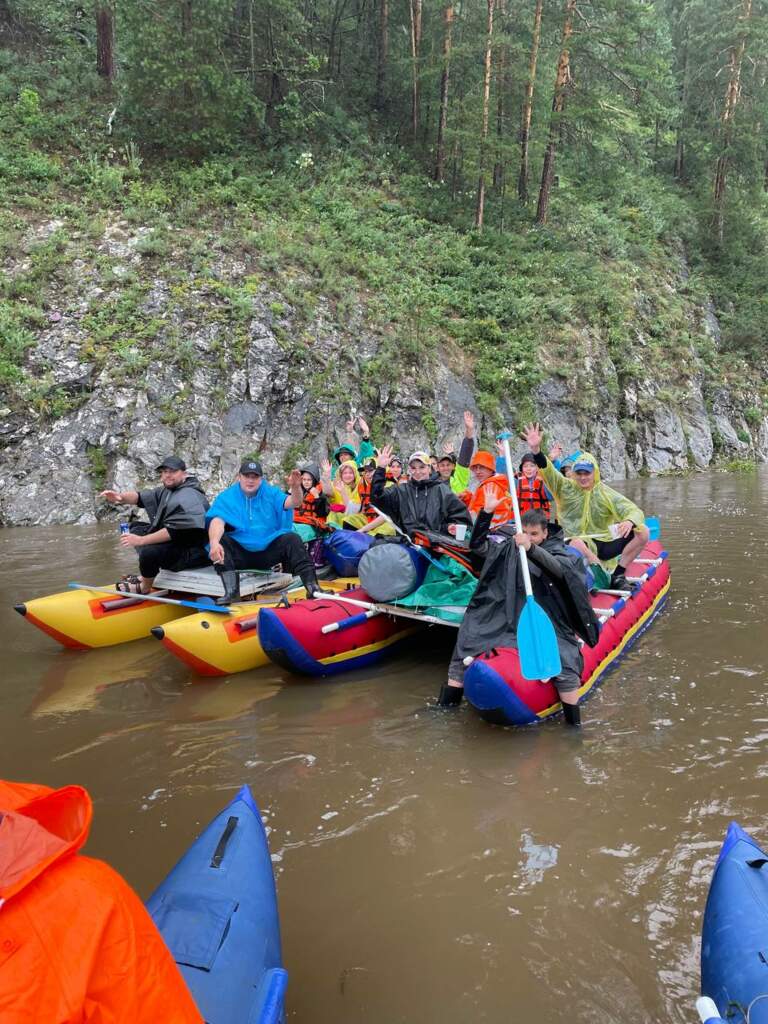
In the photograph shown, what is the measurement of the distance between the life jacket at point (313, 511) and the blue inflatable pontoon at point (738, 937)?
6.12 m

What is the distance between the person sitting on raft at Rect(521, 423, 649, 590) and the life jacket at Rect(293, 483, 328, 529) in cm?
261

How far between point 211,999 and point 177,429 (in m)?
13.5

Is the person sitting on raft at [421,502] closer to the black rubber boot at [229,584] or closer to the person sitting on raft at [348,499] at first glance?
the person sitting on raft at [348,499]

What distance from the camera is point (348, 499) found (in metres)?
8.30

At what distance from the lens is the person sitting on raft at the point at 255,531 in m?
6.34

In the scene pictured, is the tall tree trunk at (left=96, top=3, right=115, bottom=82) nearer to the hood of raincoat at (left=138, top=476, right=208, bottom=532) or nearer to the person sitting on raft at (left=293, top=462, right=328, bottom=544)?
the person sitting on raft at (left=293, top=462, right=328, bottom=544)

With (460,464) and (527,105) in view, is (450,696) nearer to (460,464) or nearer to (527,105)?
(460,464)

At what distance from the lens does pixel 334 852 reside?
11.0ft

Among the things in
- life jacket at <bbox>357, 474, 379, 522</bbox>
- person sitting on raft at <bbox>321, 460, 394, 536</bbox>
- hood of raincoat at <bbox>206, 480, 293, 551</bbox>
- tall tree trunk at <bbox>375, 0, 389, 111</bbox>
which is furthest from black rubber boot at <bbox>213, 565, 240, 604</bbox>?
tall tree trunk at <bbox>375, 0, 389, 111</bbox>

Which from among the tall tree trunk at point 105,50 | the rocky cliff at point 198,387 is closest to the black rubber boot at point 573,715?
the rocky cliff at point 198,387

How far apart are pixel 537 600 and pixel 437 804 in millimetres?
1664

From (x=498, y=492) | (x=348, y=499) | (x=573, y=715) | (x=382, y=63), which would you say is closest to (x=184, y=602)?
A: (x=348, y=499)

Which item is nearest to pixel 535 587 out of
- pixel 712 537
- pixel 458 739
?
pixel 458 739

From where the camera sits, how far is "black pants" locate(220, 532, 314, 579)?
6574 mm
